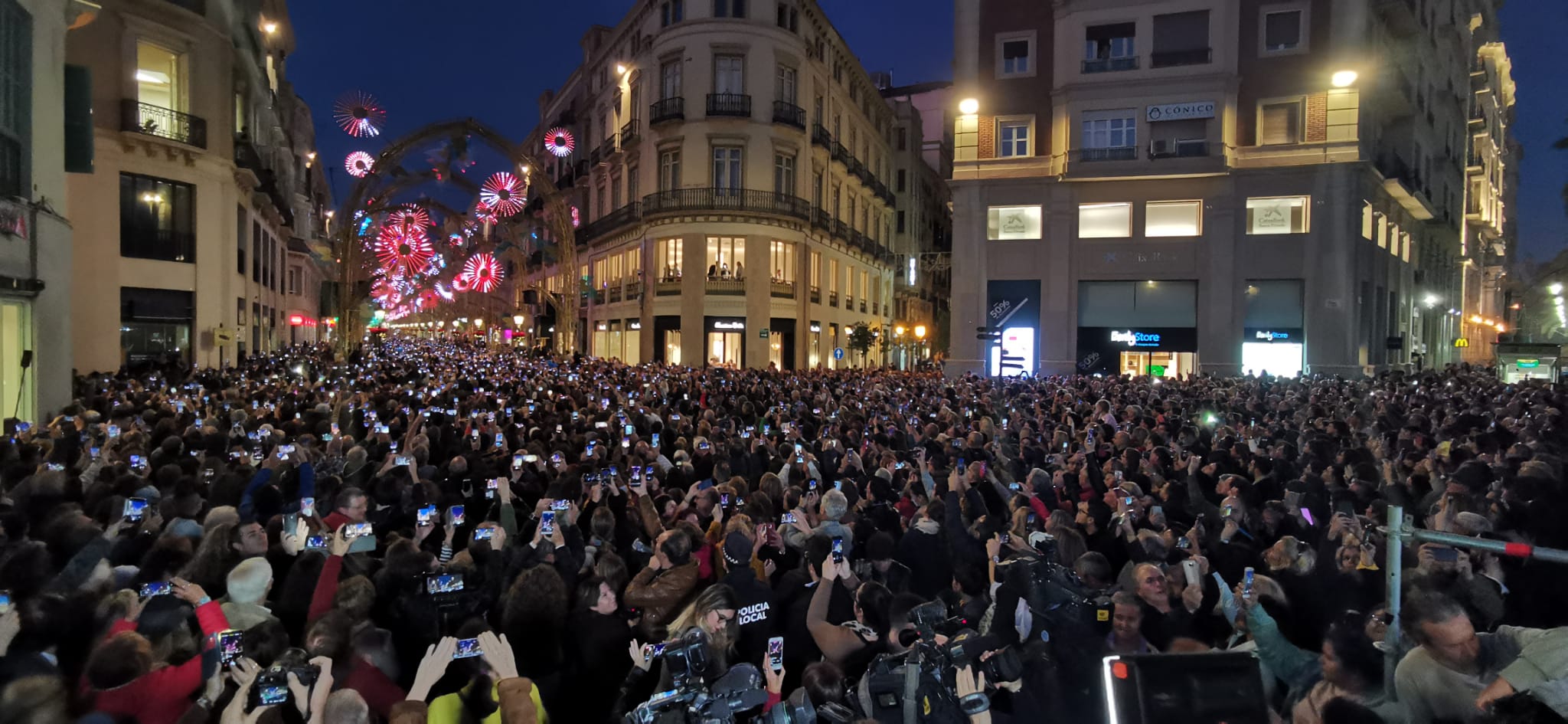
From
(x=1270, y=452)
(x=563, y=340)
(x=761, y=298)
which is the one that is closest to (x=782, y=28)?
(x=761, y=298)

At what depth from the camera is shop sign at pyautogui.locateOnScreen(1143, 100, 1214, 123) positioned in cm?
3362

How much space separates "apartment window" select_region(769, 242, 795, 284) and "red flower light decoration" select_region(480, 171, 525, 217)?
12.1 meters

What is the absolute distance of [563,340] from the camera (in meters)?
36.9

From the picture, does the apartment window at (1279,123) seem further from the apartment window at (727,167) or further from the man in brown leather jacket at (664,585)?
the man in brown leather jacket at (664,585)

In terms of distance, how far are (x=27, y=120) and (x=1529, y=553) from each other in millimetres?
20252

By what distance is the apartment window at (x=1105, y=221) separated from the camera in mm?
35344

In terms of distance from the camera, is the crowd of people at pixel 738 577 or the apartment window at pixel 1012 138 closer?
the crowd of people at pixel 738 577

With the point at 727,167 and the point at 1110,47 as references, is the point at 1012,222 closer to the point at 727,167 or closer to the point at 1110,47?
the point at 1110,47

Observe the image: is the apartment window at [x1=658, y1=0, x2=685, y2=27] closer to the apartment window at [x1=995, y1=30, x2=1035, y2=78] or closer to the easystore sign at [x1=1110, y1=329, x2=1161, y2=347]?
the apartment window at [x1=995, y1=30, x2=1035, y2=78]

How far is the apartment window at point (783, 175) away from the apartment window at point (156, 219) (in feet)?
77.2

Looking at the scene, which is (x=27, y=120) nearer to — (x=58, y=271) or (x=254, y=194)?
(x=58, y=271)

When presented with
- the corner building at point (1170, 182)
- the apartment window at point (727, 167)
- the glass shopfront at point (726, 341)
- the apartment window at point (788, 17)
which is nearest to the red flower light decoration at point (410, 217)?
the apartment window at point (727, 167)

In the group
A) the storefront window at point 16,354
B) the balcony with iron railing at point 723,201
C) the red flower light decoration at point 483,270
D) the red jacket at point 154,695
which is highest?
the balcony with iron railing at point 723,201

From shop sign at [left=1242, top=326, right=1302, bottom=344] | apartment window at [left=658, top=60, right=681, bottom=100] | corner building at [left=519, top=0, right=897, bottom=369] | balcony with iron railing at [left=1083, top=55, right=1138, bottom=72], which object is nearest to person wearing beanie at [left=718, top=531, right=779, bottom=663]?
corner building at [left=519, top=0, right=897, bottom=369]
